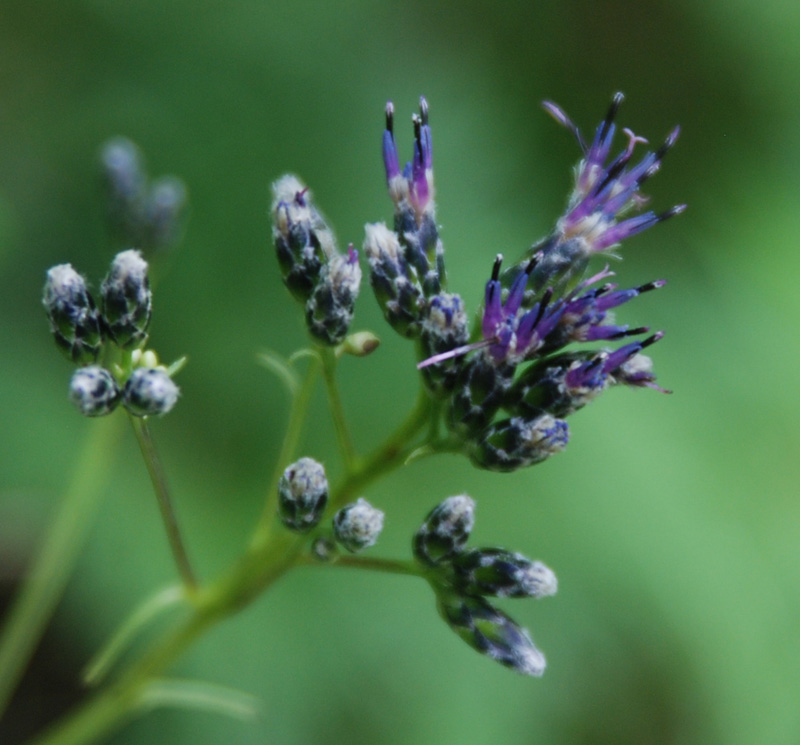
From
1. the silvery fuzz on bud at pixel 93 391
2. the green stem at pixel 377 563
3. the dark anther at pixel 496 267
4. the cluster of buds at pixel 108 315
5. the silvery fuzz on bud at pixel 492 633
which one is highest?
the cluster of buds at pixel 108 315

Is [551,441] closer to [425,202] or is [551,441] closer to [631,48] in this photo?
[425,202]

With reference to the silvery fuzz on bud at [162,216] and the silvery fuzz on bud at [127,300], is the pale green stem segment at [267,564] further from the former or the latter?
the silvery fuzz on bud at [162,216]

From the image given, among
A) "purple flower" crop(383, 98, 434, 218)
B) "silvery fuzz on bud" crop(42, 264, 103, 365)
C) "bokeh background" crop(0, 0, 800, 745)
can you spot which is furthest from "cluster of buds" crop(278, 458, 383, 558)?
"bokeh background" crop(0, 0, 800, 745)

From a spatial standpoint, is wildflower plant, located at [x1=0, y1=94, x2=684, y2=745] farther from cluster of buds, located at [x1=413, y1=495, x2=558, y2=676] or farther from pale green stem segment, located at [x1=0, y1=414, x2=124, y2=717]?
pale green stem segment, located at [x1=0, y1=414, x2=124, y2=717]

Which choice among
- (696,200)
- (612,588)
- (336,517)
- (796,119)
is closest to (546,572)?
(336,517)

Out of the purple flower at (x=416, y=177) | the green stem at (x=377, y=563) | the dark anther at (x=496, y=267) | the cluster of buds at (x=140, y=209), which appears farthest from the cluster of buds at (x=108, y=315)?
the cluster of buds at (x=140, y=209)
